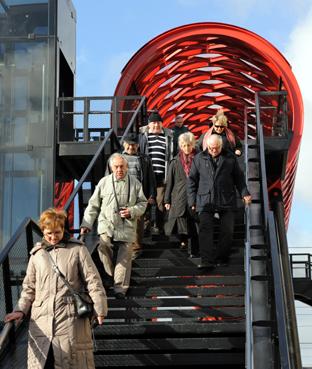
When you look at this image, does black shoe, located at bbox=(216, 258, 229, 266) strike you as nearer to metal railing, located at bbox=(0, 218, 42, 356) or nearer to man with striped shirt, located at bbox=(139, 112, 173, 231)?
metal railing, located at bbox=(0, 218, 42, 356)

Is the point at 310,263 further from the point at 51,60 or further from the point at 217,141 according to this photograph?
the point at 217,141

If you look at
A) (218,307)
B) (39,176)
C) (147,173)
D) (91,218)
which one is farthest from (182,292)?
(39,176)

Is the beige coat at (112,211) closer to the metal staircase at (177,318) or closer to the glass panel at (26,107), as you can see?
the metal staircase at (177,318)

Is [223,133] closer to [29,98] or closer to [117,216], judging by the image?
[117,216]

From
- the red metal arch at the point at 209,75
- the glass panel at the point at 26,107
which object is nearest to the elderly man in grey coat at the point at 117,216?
the glass panel at the point at 26,107

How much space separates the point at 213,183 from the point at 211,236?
0.56 meters

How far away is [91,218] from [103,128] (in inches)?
398

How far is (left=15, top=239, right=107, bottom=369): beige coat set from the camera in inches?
262

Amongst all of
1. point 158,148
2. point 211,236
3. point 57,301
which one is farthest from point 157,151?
point 57,301

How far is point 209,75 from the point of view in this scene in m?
30.3

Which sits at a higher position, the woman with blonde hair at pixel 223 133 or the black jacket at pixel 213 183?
the woman with blonde hair at pixel 223 133

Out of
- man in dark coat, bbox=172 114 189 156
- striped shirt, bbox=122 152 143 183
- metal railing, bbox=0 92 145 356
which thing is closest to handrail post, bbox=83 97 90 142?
man in dark coat, bbox=172 114 189 156

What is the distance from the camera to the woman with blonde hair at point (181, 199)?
33.5 ft

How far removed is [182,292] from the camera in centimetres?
912
